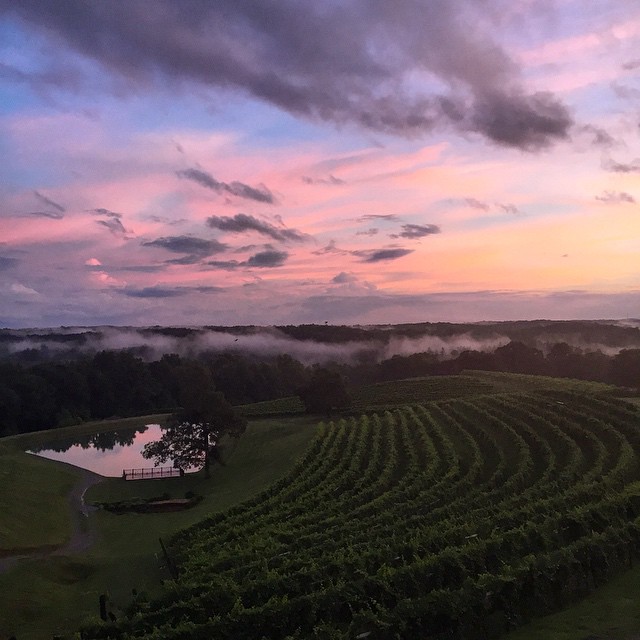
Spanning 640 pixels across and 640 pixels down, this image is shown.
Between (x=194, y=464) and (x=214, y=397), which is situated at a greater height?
(x=214, y=397)

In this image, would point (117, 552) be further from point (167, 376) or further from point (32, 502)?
point (167, 376)

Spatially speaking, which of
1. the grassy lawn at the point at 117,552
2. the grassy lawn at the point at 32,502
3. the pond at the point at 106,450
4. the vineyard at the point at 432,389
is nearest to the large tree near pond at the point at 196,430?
the grassy lawn at the point at 117,552

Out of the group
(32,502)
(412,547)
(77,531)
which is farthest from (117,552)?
(412,547)

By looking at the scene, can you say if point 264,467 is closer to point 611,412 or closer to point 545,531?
point 611,412

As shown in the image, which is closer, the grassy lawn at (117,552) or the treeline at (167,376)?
the grassy lawn at (117,552)

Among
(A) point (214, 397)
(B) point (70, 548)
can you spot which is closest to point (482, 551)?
(B) point (70, 548)

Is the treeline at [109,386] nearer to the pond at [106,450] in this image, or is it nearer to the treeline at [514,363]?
the pond at [106,450]

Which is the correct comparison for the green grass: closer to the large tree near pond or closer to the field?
the field
